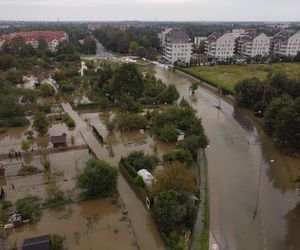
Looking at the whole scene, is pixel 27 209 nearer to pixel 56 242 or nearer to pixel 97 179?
pixel 56 242

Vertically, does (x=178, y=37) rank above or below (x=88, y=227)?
above

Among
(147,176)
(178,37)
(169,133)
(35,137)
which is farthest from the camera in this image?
(178,37)

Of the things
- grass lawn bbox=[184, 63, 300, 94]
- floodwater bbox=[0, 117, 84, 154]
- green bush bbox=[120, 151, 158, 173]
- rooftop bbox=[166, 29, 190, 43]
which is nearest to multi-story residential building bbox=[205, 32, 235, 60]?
rooftop bbox=[166, 29, 190, 43]

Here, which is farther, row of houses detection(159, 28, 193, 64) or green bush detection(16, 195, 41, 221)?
row of houses detection(159, 28, 193, 64)

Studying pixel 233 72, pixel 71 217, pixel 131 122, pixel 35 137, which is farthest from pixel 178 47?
pixel 71 217

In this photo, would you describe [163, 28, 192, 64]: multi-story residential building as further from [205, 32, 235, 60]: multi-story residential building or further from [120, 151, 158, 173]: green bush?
[120, 151, 158, 173]: green bush

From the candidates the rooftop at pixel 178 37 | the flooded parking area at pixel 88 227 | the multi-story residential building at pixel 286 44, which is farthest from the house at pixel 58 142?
the multi-story residential building at pixel 286 44
